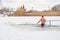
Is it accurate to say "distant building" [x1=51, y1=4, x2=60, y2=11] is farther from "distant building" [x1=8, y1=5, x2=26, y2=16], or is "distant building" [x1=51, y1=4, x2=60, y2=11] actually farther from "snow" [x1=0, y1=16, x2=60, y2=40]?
"distant building" [x1=8, y1=5, x2=26, y2=16]

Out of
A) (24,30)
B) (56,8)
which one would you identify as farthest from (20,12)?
(56,8)

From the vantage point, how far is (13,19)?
173 cm

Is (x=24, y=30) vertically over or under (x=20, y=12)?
under

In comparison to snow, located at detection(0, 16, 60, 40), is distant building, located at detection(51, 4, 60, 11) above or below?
above

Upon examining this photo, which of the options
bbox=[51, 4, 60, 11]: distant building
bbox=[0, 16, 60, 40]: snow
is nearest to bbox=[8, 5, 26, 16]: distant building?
bbox=[0, 16, 60, 40]: snow

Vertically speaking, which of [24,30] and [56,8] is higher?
[56,8]

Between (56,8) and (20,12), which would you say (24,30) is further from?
(56,8)

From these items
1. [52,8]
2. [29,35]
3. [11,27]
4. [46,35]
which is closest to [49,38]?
[46,35]

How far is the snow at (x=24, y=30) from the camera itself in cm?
171

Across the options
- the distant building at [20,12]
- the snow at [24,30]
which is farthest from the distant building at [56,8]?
the distant building at [20,12]

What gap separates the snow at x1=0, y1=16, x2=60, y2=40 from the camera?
171 cm

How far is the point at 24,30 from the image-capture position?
5.66 ft

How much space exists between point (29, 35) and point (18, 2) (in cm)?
42

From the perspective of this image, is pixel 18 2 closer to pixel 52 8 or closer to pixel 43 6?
pixel 43 6
